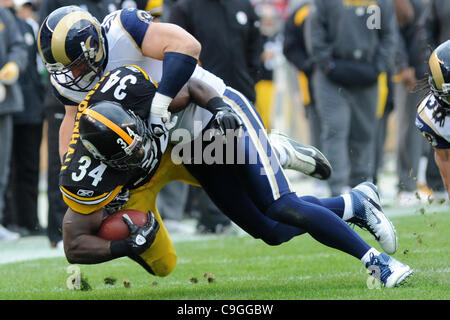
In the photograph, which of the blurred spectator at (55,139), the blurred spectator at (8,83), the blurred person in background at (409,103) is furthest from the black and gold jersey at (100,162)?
the blurred person in background at (409,103)

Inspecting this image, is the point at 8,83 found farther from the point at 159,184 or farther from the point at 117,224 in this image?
the point at 117,224

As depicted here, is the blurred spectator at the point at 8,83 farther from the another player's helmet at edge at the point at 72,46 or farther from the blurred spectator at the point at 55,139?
the another player's helmet at edge at the point at 72,46

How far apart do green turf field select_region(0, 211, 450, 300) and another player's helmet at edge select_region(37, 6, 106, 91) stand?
49.0 inches

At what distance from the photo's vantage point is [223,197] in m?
5.17

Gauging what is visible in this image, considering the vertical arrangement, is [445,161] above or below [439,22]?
above

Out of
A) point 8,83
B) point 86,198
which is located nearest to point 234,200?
point 86,198

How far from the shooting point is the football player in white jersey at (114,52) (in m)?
4.72

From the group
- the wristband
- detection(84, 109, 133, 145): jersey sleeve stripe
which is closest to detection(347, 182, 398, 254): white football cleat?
the wristband

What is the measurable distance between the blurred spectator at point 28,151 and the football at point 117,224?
3941 mm

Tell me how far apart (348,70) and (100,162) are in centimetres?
452

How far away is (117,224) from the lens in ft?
16.0
